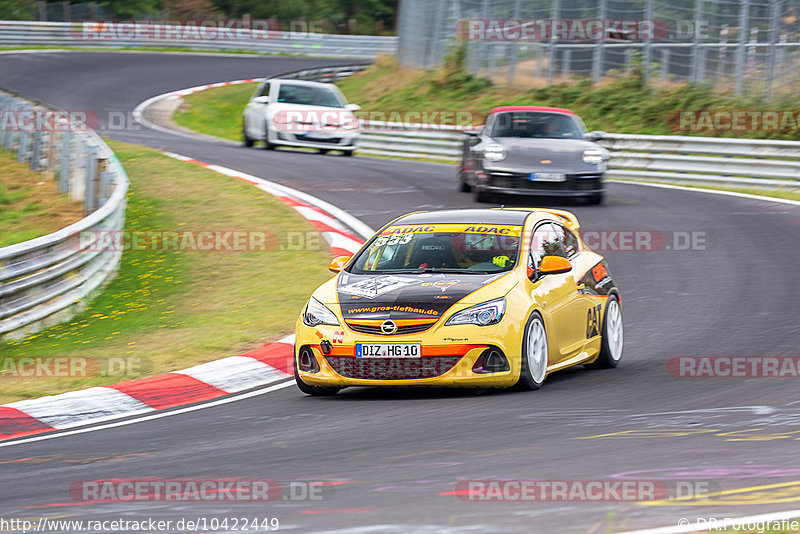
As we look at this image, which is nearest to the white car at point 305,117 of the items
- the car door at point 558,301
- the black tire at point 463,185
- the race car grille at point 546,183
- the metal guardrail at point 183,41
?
the black tire at point 463,185

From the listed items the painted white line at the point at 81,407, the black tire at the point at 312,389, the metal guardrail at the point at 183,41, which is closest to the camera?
the painted white line at the point at 81,407

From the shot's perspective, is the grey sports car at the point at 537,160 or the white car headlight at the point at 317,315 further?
the grey sports car at the point at 537,160

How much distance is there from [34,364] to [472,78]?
2595 centimetres

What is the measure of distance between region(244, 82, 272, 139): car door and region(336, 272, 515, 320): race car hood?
1851 cm

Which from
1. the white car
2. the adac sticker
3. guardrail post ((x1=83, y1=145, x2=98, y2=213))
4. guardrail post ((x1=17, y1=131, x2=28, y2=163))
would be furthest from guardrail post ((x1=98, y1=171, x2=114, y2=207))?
the white car

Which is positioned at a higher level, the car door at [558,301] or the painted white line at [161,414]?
the car door at [558,301]

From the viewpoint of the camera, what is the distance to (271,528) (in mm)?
5117

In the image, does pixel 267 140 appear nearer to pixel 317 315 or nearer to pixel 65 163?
pixel 65 163

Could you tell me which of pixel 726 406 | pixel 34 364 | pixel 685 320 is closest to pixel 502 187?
pixel 685 320

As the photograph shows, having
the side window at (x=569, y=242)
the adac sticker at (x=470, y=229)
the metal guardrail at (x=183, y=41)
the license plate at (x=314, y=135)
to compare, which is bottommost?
the license plate at (x=314, y=135)

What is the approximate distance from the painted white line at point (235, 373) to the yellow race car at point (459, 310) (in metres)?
0.85

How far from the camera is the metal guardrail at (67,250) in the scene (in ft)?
38.1

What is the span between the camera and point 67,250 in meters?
12.6

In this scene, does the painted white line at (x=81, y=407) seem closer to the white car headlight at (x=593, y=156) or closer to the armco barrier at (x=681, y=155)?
the white car headlight at (x=593, y=156)
